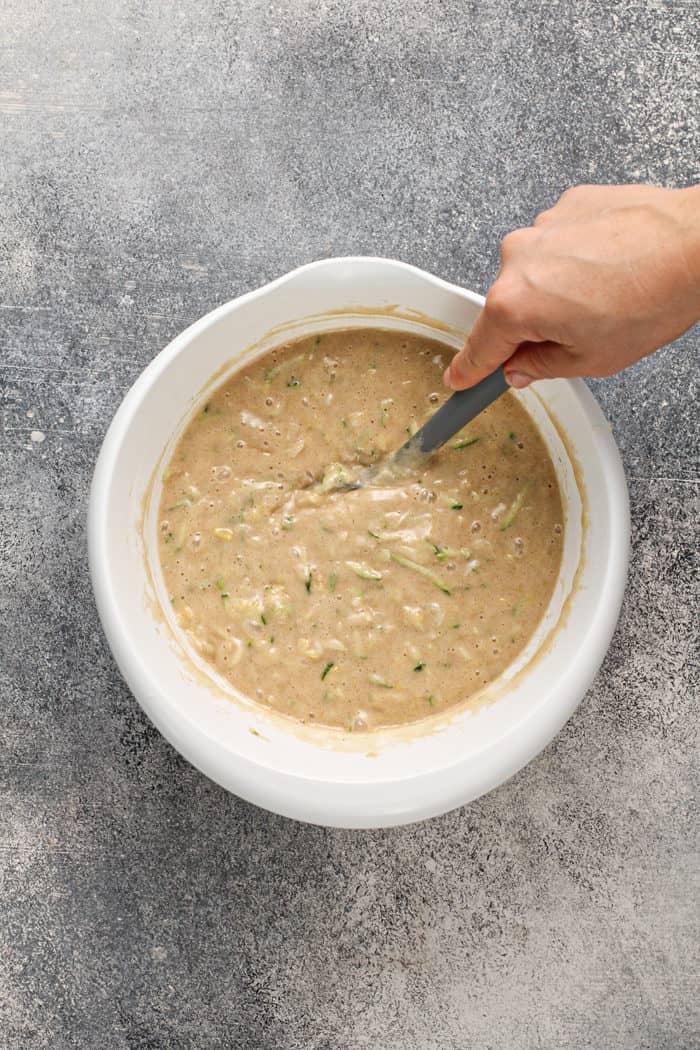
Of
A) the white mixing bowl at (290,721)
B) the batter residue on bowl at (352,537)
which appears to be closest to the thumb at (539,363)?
the white mixing bowl at (290,721)

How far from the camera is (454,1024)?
1781mm

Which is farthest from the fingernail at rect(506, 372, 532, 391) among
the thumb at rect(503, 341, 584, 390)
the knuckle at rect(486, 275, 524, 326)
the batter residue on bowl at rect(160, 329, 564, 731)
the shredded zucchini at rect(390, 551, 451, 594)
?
the shredded zucchini at rect(390, 551, 451, 594)

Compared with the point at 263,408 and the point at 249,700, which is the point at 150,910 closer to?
the point at 249,700

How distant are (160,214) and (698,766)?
1.55 m

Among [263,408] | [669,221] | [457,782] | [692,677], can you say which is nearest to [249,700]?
[457,782]

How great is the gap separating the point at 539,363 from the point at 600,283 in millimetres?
156

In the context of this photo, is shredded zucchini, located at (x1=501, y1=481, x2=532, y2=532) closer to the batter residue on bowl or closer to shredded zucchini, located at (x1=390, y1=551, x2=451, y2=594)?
the batter residue on bowl

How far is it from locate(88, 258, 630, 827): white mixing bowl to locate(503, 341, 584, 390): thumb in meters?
0.12

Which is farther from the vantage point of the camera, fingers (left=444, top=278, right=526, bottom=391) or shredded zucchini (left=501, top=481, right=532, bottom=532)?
shredded zucchini (left=501, top=481, right=532, bottom=532)

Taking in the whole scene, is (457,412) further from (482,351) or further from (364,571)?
(364,571)

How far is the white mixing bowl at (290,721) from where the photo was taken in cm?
146

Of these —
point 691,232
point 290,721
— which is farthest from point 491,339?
point 290,721

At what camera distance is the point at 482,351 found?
4.53 ft

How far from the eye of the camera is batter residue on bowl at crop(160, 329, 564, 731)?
1.61 meters
